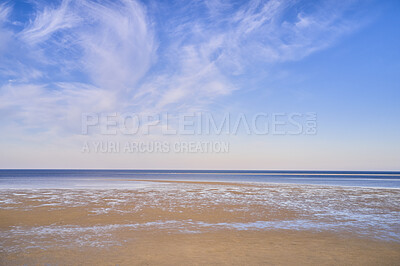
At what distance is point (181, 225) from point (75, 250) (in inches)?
186

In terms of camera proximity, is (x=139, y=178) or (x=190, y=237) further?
(x=139, y=178)

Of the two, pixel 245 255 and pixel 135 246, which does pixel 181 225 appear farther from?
pixel 245 255

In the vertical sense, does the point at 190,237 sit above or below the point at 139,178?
above

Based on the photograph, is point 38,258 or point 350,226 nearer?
point 38,258

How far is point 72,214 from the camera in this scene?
46.9 ft

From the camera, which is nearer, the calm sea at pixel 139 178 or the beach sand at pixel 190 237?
the beach sand at pixel 190 237

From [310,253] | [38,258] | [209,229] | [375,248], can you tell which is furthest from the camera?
[209,229]

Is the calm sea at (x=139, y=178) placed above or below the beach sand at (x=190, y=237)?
below

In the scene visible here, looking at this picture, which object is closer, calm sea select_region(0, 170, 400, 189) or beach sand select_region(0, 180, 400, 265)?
beach sand select_region(0, 180, 400, 265)

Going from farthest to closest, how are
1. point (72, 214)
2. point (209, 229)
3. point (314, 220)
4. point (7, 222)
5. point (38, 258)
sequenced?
point (72, 214) < point (314, 220) < point (7, 222) < point (209, 229) < point (38, 258)

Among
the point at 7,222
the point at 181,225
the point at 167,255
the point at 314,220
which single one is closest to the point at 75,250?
the point at 167,255

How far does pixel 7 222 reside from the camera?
12281 millimetres

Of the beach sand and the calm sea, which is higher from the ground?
the beach sand

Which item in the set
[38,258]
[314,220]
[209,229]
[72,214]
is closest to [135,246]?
[38,258]
